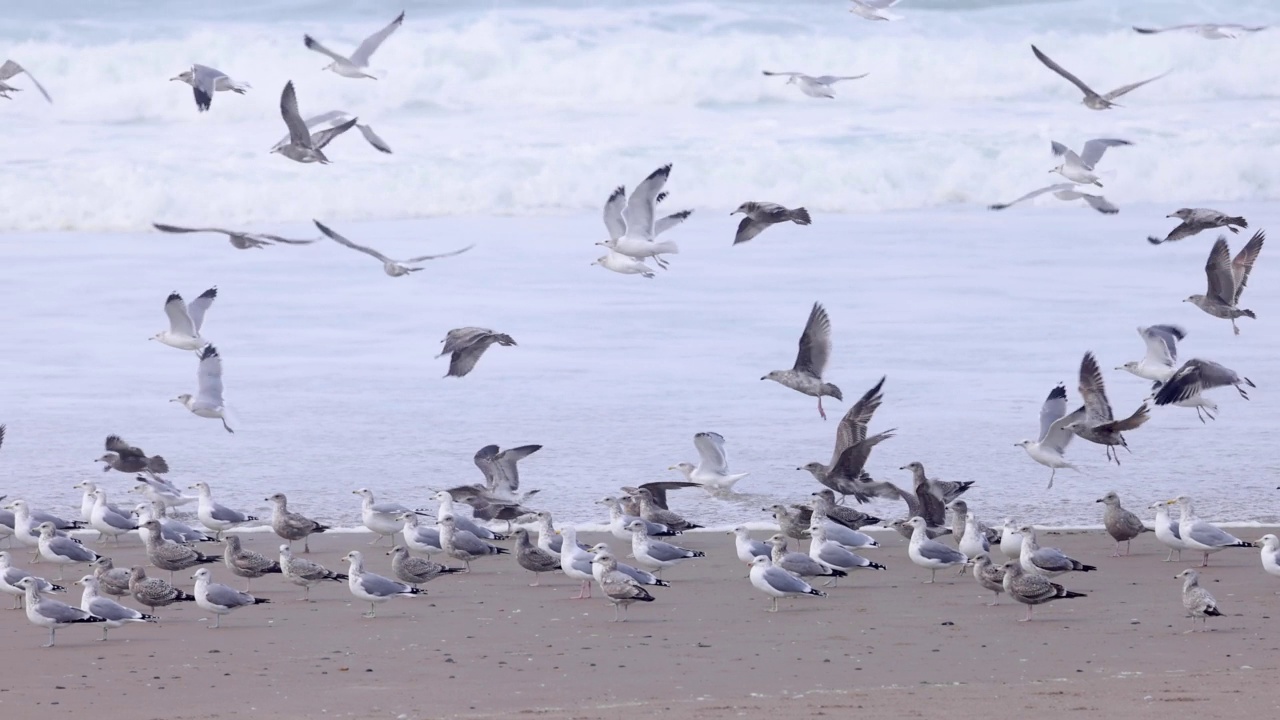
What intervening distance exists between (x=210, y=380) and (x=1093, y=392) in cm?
627

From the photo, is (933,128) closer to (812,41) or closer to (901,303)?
(812,41)

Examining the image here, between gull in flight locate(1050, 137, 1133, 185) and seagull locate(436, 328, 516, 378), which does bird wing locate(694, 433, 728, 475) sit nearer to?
seagull locate(436, 328, 516, 378)

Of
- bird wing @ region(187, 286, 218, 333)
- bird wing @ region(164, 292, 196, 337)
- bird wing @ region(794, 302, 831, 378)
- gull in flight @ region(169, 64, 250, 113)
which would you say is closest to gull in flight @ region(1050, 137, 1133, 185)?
bird wing @ region(794, 302, 831, 378)

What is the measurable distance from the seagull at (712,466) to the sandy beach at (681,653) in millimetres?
1874

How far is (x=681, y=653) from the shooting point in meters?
8.07

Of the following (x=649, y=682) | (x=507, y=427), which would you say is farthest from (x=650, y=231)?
(x=649, y=682)

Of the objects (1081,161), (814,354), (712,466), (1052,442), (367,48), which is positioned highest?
(367,48)

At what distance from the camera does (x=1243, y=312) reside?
12.6 m

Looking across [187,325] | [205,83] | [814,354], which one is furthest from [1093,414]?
[187,325]

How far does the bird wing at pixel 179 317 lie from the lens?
1365 centimetres

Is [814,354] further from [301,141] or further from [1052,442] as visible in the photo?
[301,141]

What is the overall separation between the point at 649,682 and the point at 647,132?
25.2 metres

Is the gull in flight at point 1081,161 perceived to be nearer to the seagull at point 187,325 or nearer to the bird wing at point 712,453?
the bird wing at point 712,453

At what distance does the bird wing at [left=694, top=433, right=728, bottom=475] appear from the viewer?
39.7ft
